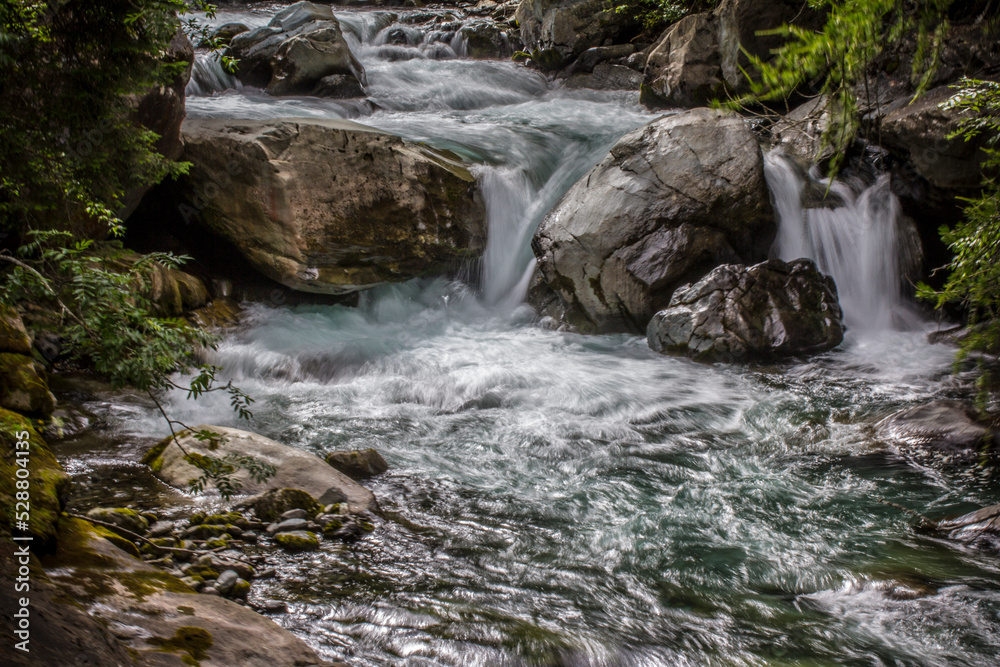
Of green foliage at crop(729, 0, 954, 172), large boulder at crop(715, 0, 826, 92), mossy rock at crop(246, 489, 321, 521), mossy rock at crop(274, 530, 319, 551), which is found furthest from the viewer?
large boulder at crop(715, 0, 826, 92)

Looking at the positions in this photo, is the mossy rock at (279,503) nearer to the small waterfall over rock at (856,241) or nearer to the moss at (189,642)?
the moss at (189,642)

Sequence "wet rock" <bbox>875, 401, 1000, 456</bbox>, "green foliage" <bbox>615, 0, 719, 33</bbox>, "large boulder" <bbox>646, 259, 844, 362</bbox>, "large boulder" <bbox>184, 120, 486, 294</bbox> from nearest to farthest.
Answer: "wet rock" <bbox>875, 401, 1000, 456</bbox>, "large boulder" <bbox>646, 259, 844, 362</bbox>, "large boulder" <bbox>184, 120, 486, 294</bbox>, "green foliage" <bbox>615, 0, 719, 33</bbox>

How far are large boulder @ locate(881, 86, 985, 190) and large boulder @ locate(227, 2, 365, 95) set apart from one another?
32.9 feet

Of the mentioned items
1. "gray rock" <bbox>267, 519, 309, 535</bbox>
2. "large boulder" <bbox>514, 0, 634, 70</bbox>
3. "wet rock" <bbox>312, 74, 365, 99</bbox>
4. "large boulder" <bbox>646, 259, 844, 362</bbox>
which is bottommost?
"gray rock" <bbox>267, 519, 309, 535</bbox>

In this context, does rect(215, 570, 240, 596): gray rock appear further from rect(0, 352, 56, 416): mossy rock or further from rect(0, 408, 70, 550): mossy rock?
rect(0, 352, 56, 416): mossy rock

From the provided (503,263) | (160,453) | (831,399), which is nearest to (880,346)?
(831,399)

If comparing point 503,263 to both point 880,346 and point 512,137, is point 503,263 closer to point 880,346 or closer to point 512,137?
point 512,137

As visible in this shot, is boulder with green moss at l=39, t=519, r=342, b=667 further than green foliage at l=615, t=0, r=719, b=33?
No

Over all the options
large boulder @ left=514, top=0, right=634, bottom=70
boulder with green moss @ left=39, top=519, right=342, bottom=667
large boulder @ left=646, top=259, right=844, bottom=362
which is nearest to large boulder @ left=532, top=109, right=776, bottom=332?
large boulder @ left=646, top=259, right=844, bottom=362

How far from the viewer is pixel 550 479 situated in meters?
4.80

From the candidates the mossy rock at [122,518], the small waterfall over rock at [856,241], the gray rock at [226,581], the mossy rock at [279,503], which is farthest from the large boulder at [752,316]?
the mossy rock at [122,518]

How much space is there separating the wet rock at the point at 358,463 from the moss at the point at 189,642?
2.40m

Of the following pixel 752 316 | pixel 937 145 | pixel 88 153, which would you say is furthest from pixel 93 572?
pixel 937 145

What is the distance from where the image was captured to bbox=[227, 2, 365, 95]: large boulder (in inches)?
484
